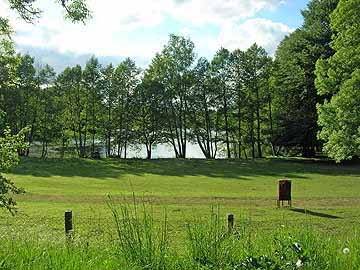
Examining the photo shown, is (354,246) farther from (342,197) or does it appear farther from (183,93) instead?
(183,93)

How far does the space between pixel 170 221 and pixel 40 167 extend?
1252 inches

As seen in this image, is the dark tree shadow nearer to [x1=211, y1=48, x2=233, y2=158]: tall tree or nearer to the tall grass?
[x1=211, y1=48, x2=233, y2=158]: tall tree

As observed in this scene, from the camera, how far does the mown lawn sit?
18281mm

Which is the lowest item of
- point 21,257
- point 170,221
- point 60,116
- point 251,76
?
point 170,221

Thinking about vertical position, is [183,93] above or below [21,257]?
above

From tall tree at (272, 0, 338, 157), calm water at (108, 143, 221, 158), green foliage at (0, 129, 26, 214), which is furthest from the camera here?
calm water at (108, 143, 221, 158)

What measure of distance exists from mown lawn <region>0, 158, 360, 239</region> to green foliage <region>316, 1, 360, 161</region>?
299 cm

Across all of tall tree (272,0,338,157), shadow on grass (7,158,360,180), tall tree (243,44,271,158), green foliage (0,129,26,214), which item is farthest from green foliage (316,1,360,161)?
tall tree (243,44,271,158)

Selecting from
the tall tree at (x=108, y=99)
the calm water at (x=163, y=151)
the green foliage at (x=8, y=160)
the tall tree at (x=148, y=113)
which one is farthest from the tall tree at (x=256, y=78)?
the green foliage at (x=8, y=160)

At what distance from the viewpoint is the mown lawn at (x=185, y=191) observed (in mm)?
18281

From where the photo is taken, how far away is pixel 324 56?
165 feet

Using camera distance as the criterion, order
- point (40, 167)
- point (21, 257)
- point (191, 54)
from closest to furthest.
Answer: point (21, 257) → point (40, 167) → point (191, 54)

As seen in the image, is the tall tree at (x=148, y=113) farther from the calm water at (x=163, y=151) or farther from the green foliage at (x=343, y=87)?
the green foliage at (x=343, y=87)

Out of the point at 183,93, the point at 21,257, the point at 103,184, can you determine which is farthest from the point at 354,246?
the point at 183,93
